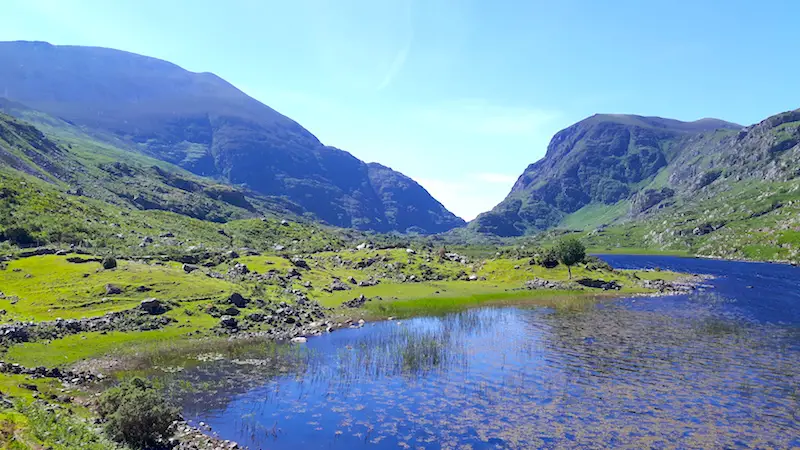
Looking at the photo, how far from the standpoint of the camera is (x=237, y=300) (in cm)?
8056

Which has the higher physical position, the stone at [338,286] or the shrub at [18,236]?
the shrub at [18,236]

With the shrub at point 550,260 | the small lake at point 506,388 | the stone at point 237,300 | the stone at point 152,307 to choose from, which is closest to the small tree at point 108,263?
the stone at point 152,307

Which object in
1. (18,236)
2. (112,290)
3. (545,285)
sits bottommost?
(545,285)

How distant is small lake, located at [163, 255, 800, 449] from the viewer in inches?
1471

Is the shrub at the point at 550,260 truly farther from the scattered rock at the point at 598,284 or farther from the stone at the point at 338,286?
the stone at the point at 338,286

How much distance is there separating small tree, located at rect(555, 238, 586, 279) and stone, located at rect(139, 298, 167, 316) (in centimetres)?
11427

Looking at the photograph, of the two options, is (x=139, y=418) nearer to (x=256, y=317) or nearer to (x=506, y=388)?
(x=506, y=388)

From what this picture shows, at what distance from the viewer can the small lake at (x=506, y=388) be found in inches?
1471

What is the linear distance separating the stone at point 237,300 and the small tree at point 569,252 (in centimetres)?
10104

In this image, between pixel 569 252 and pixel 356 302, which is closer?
pixel 356 302

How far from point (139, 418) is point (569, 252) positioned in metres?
134

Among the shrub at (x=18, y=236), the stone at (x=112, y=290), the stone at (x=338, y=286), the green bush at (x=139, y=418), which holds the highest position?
the shrub at (x=18, y=236)

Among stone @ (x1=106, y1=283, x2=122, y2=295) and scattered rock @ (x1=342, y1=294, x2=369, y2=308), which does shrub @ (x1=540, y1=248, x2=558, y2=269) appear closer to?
scattered rock @ (x1=342, y1=294, x2=369, y2=308)

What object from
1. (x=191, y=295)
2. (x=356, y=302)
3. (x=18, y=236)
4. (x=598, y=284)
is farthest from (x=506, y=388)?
(x=18, y=236)
